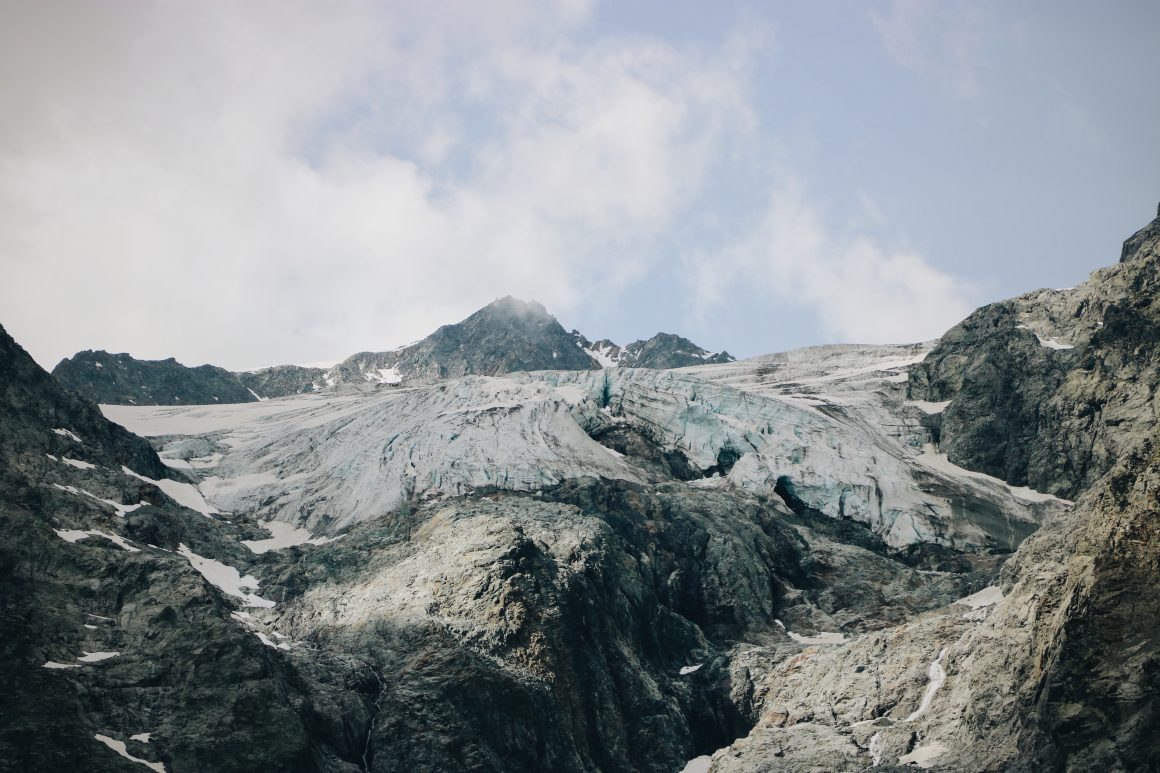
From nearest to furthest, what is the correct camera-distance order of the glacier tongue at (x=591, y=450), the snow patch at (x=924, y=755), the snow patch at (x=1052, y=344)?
the snow patch at (x=924, y=755) → the glacier tongue at (x=591, y=450) → the snow patch at (x=1052, y=344)

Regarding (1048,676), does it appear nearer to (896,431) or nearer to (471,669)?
(471,669)

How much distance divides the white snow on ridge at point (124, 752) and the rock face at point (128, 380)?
13186cm

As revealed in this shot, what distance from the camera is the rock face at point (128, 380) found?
18075 cm

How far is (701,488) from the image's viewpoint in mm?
107562

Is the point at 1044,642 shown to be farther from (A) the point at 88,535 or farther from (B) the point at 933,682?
(A) the point at 88,535

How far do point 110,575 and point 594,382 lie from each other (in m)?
74.5

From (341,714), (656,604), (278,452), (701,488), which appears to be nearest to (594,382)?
(701,488)

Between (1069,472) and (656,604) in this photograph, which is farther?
(1069,472)

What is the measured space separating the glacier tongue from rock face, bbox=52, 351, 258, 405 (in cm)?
4675

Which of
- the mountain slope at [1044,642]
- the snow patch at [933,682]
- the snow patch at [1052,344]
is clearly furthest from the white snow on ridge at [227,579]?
the snow patch at [1052,344]

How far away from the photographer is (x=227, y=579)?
8425cm

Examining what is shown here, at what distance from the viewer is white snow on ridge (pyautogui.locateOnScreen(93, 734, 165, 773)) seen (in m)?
52.6

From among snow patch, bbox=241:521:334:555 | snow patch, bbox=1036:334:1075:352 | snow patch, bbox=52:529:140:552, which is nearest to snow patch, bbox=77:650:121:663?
snow patch, bbox=52:529:140:552

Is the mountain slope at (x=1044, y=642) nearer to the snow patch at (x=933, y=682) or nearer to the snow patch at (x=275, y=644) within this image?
the snow patch at (x=933, y=682)
